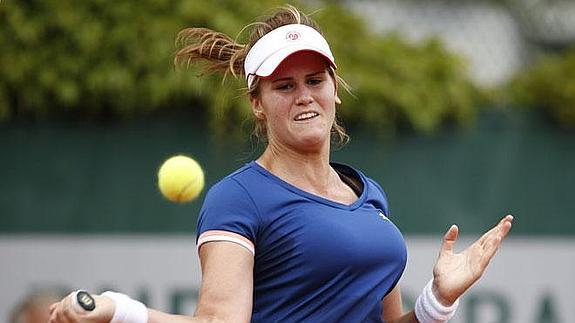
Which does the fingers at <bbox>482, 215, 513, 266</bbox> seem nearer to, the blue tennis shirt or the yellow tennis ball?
the blue tennis shirt

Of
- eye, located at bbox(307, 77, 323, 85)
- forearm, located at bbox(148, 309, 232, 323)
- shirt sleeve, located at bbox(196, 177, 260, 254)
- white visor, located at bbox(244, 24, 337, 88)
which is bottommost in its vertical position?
forearm, located at bbox(148, 309, 232, 323)

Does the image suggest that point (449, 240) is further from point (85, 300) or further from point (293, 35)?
point (85, 300)

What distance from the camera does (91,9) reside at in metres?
6.42

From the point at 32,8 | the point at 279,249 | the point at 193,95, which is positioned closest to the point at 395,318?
the point at 279,249

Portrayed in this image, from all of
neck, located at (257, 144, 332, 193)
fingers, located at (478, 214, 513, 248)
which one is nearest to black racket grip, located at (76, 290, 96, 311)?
neck, located at (257, 144, 332, 193)

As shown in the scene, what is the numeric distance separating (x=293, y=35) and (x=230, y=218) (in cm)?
54

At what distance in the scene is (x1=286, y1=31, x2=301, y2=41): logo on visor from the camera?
3271 mm

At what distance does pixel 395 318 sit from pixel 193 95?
10.1ft

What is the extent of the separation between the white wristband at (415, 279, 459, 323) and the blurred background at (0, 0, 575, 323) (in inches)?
112

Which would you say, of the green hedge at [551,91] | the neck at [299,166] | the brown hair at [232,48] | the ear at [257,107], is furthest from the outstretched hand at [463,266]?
the green hedge at [551,91]

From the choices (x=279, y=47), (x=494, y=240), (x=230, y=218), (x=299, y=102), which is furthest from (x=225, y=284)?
(x=494, y=240)

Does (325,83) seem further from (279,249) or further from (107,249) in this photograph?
(107,249)

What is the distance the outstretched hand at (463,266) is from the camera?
3303mm

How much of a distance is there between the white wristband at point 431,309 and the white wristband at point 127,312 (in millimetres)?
893
